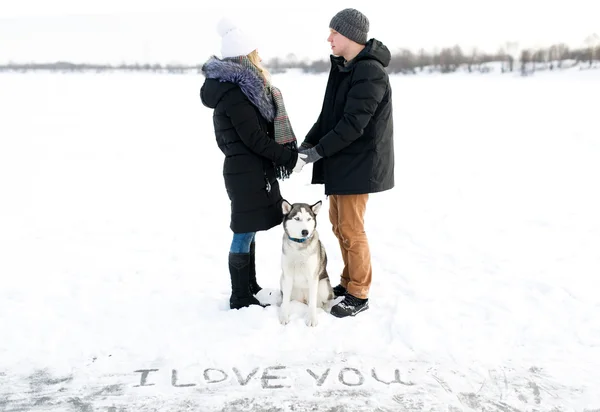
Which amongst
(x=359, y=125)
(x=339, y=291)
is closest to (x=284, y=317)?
(x=339, y=291)

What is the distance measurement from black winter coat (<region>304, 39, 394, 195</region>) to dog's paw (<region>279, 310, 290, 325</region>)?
44.2 inches

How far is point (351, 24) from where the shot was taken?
13.7 ft

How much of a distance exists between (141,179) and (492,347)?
8317 millimetres

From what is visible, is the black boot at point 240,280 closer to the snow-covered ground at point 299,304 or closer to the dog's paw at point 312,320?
the snow-covered ground at point 299,304

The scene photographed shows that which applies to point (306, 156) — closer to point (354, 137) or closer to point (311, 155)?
point (311, 155)

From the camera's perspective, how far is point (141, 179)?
10578 millimetres

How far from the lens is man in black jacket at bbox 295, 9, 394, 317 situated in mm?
4156

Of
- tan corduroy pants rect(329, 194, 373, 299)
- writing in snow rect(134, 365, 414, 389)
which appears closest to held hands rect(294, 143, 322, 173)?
tan corduroy pants rect(329, 194, 373, 299)

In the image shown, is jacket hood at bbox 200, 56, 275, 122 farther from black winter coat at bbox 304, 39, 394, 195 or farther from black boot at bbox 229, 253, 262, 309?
black boot at bbox 229, 253, 262, 309

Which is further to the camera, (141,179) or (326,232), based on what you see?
(141,179)

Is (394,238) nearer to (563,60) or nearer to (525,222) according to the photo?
(525,222)

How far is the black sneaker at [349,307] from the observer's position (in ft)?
15.0

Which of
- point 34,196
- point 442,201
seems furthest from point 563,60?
point 34,196

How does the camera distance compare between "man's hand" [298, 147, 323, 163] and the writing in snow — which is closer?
the writing in snow
